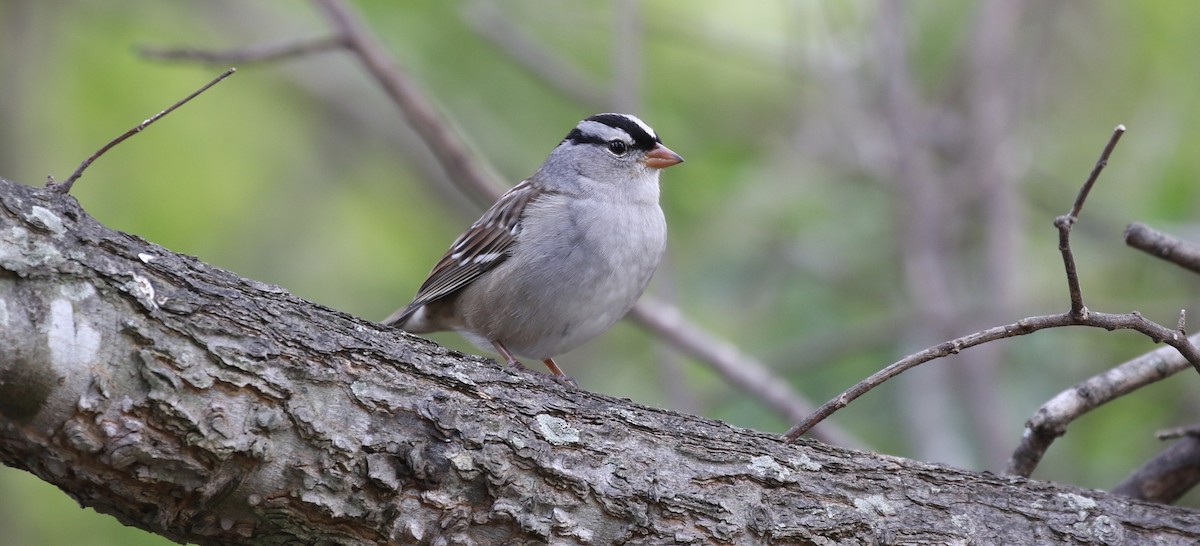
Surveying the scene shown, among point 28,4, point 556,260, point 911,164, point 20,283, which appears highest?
point 28,4

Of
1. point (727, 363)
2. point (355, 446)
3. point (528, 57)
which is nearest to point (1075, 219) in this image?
point (355, 446)

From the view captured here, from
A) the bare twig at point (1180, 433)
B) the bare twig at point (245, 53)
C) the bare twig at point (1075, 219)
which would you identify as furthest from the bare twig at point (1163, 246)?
the bare twig at point (245, 53)

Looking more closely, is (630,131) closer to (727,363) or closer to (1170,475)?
(727,363)

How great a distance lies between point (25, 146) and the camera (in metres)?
6.27

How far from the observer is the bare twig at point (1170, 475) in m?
3.26

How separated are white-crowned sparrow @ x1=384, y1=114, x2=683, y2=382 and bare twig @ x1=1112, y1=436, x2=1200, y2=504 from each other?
5.92ft

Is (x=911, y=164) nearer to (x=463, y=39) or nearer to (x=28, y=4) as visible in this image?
(x=463, y=39)

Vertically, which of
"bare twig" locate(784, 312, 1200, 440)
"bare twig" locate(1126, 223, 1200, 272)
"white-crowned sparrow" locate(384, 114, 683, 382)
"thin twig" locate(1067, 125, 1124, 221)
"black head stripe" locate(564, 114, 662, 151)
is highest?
"black head stripe" locate(564, 114, 662, 151)

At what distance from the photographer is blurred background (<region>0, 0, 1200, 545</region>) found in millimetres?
5641

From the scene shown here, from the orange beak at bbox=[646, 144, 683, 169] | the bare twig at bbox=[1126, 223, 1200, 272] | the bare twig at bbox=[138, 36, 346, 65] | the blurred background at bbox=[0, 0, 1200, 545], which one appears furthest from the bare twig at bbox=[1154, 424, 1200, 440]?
the bare twig at bbox=[138, 36, 346, 65]

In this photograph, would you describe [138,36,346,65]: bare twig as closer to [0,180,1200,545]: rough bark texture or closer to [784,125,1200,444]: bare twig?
[0,180,1200,545]: rough bark texture

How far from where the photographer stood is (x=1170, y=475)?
328cm

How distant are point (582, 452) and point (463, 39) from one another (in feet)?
16.1

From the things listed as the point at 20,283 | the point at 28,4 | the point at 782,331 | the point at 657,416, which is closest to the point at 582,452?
the point at 657,416
